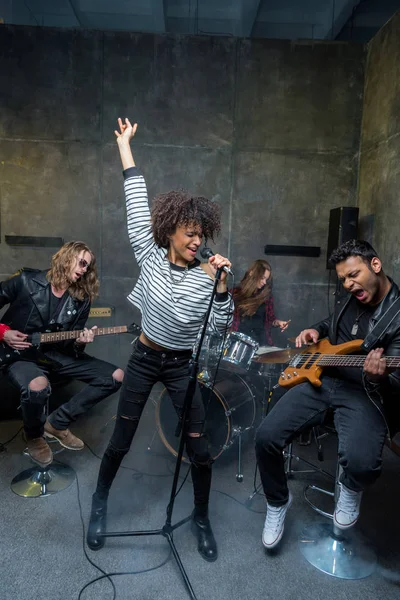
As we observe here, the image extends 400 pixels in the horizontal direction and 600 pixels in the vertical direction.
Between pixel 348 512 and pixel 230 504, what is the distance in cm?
83

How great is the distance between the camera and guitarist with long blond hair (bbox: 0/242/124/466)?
3.05 metres

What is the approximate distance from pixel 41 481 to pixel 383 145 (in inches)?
170

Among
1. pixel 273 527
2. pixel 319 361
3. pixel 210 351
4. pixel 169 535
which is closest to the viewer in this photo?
pixel 169 535

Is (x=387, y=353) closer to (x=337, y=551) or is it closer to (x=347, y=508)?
(x=347, y=508)

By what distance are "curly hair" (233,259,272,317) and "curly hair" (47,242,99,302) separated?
5.27 feet

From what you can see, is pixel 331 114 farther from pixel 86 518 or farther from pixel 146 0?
pixel 86 518

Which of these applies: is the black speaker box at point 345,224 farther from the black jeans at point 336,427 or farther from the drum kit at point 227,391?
the black jeans at point 336,427

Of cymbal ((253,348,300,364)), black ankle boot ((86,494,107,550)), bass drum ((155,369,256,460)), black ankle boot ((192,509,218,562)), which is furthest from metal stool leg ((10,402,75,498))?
cymbal ((253,348,300,364))

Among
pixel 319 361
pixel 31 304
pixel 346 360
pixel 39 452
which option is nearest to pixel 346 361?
pixel 346 360

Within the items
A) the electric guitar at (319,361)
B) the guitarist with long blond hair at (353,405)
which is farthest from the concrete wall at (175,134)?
the guitarist with long blond hair at (353,405)

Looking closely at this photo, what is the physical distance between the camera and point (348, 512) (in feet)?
6.86

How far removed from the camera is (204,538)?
2180 mm

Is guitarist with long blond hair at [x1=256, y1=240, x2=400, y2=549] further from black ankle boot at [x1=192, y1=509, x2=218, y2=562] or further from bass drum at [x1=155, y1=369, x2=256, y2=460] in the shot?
bass drum at [x1=155, y1=369, x2=256, y2=460]

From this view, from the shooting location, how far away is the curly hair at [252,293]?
4.22 meters
